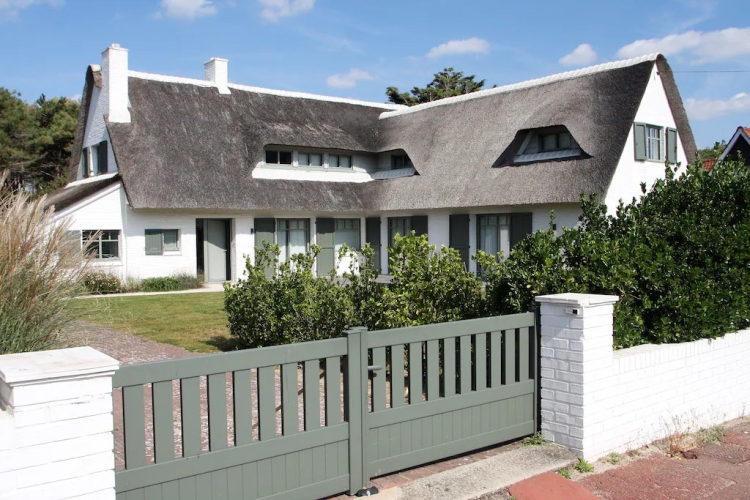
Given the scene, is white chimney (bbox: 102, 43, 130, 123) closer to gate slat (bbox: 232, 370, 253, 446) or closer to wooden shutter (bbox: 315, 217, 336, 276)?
wooden shutter (bbox: 315, 217, 336, 276)

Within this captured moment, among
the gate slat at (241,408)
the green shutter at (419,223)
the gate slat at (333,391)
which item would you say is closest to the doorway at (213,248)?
the green shutter at (419,223)

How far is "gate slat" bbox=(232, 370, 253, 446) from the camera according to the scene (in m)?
4.02

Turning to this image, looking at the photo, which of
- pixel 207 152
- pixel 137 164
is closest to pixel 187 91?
pixel 207 152

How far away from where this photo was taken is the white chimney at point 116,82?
67.1ft

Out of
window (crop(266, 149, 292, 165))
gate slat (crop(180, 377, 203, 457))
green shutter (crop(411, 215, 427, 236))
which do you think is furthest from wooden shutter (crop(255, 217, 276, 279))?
gate slat (crop(180, 377, 203, 457))

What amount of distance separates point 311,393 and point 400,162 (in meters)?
21.1

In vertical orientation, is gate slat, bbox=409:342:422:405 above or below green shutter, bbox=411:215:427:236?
below

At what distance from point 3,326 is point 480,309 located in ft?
14.8

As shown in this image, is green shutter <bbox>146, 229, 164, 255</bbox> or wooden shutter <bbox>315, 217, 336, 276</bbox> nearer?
→ green shutter <bbox>146, 229, 164, 255</bbox>

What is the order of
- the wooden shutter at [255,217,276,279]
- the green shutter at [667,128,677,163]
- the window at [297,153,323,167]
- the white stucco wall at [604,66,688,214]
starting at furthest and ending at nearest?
the window at [297,153,323,167], the wooden shutter at [255,217,276,279], the green shutter at [667,128,677,163], the white stucco wall at [604,66,688,214]

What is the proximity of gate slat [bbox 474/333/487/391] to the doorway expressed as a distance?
55.8 ft

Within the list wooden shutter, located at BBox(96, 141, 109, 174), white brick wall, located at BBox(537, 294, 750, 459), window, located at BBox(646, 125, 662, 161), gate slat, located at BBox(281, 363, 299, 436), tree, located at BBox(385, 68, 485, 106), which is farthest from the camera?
tree, located at BBox(385, 68, 485, 106)

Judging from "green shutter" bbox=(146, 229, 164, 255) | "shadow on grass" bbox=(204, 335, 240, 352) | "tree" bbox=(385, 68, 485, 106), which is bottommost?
"shadow on grass" bbox=(204, 335, 240, 352)

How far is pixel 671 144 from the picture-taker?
20.2 metres
